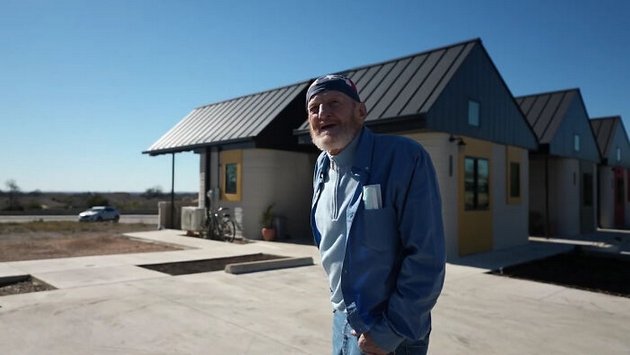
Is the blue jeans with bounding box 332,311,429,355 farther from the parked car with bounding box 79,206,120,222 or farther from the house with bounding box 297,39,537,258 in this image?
the parked car with bounding box 79,206,120,222

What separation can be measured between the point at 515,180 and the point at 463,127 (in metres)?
4.41

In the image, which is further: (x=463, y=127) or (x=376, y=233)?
(x=463, y=127)

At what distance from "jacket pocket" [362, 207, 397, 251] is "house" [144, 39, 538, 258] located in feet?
30.6

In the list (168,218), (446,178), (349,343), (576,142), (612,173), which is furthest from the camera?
(612,173)

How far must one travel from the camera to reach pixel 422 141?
1206 centimetres

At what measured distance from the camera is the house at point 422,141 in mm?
11859

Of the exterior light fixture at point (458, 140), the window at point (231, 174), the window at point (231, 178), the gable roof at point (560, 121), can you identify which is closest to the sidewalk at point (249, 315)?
the exterior light fixture at point (458, 140)

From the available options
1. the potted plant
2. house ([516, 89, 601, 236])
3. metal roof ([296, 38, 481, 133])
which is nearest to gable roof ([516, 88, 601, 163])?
house ([516, 89, 601, 236])

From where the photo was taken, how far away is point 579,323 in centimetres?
606

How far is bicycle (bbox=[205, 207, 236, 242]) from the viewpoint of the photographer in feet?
52.6

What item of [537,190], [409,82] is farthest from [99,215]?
[537,190]

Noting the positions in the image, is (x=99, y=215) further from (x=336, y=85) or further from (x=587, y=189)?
(x=336, y=85)

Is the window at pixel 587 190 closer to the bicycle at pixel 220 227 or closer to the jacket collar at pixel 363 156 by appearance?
the bicycle at pixel 220 227

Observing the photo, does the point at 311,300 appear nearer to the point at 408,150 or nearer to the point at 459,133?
the point at 408,150
